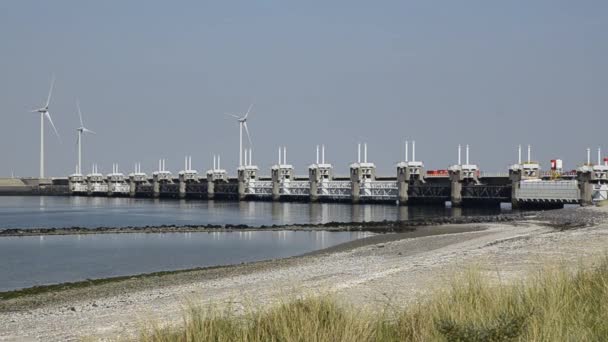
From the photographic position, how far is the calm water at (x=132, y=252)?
31391 mm

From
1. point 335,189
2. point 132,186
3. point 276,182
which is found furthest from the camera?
point 132,186

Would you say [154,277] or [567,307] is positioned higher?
[567,307]

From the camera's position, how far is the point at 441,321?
27.1 ft

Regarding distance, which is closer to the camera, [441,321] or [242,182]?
[441,321]

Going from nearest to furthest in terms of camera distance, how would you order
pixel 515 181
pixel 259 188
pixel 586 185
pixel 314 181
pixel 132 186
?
pixel 586 185 < pixel 515 181 < pixel 314 181 < pixel 259 188 < pixel 132 186

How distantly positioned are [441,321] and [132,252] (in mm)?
34245

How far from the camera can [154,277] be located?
27281mm

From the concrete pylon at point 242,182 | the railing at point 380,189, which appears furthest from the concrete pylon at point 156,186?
the railing at point 380,189

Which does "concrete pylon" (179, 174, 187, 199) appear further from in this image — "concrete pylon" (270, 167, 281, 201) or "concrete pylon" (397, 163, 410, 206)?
"concrete pylon" (397, 163, 410, 206)

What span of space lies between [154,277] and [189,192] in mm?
122512

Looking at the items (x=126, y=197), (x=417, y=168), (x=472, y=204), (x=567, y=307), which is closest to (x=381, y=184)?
(x=417, y=168)

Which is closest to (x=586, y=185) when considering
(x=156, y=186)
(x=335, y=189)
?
(x=335, y=189)

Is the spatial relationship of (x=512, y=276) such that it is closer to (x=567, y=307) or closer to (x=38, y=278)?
(x=567, y=307)

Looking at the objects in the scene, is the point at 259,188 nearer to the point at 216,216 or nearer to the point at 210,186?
the point at 210,186
